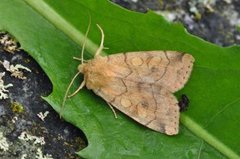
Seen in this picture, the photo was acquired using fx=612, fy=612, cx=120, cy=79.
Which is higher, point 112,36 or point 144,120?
point 112,36

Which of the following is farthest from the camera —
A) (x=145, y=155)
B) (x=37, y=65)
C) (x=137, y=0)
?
(x=137, y=0)

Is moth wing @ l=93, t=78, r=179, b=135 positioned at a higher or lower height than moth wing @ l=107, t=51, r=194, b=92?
lower

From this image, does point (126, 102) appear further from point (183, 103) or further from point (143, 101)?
point (183, 103)

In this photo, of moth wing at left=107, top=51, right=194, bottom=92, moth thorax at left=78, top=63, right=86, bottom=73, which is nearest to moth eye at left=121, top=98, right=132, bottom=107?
moth wing at left=107, top=51, right=194, bottom=92

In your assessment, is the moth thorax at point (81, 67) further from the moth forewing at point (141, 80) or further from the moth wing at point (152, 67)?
the moth wing at point (152, 67)

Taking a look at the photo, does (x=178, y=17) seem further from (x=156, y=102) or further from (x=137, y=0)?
(x=156, y=102)

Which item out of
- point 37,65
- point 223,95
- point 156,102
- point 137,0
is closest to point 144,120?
point 156,102

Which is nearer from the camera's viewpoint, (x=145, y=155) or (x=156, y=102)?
(x=145, y=155)

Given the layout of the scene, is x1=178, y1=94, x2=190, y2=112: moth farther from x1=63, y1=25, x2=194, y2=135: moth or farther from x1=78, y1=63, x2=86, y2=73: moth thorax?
x1=78, y1=63, x2=86, y2=73: moth thorax
